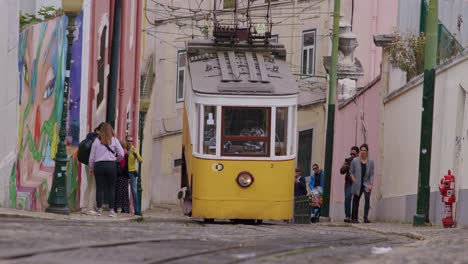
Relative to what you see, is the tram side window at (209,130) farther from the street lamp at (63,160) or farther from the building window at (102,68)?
the building window at (102,68)

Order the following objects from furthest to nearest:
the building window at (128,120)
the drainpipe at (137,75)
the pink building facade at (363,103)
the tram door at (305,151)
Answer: the tram door at (305,151)
the drainpipe at (137,75)
the building window at (128,120)
the pink building facade at (363,103)

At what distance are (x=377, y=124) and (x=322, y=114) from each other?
14.7 meters

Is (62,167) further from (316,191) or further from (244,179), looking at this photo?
(316,191)

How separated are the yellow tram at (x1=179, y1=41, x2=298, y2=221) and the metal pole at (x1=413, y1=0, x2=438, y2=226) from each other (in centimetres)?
222

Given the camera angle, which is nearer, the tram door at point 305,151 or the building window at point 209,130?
the building window at point 209,130

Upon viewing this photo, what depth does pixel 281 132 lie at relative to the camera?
2458cm

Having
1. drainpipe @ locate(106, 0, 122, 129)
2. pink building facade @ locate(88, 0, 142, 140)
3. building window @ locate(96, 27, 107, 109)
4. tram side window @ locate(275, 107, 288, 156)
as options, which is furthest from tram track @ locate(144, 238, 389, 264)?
drainpipe @ locate(106, 0, 122, 129)

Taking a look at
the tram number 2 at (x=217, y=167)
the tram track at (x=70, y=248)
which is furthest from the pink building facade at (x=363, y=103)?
the tram track at (x=70, y=248)

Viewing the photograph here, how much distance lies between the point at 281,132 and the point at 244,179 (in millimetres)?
→ 1066

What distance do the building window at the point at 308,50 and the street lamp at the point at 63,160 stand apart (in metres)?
26.7

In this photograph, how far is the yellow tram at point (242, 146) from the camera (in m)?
24.3

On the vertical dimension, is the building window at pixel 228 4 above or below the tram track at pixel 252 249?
above

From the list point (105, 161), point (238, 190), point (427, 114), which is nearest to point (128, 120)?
point (238, 190)

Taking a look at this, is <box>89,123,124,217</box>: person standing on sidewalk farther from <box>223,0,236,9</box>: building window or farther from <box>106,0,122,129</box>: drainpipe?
<box>223,0,236,9</box>: building window
